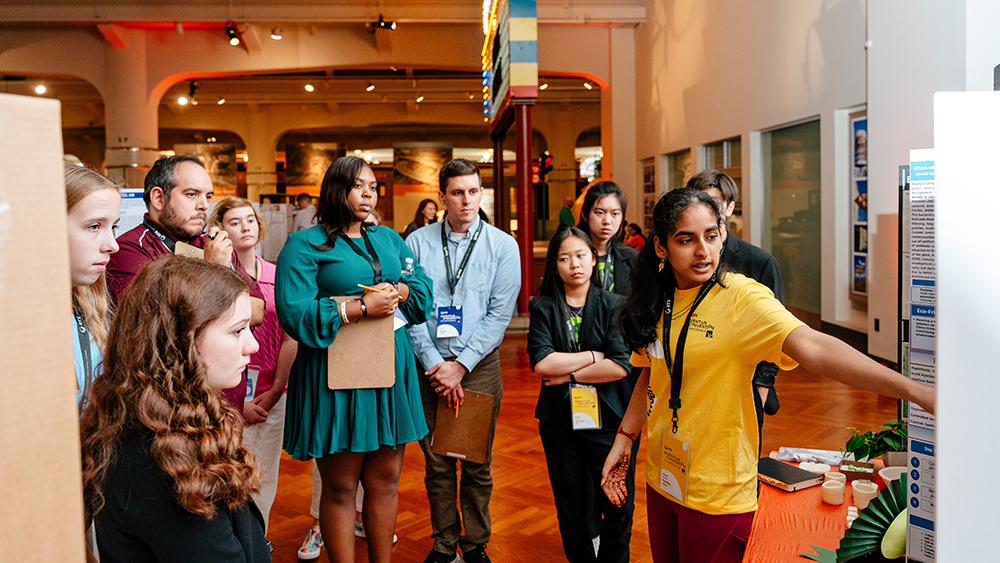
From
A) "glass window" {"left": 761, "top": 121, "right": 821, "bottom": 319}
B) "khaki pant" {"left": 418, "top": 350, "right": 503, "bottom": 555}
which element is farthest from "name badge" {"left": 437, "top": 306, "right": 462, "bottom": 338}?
"glass window" {"left": 761, "top": 121, "right": 821, "bottom": 319}

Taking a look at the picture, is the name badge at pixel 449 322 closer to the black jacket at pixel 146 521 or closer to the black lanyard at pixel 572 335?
the black lanyard at pixel 572 335

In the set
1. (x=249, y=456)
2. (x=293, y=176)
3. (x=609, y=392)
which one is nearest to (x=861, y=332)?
(x=609, y=392)

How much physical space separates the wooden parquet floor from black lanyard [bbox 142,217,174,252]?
140 centimetres

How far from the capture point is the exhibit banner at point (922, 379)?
2.96 feet

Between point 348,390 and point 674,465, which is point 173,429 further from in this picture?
point 348,390

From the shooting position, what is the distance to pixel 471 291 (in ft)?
9.55

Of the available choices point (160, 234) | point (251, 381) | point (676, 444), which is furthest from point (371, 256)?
point (676, 444)

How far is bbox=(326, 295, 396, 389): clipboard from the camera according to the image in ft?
7.55

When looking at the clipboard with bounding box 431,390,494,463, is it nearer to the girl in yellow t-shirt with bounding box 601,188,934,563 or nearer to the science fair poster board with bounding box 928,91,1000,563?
the girl in yellow t-shirt with bounding box 601,188,934,563

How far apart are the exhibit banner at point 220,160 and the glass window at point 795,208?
16041mm

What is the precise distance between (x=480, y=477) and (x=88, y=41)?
38.1 ft

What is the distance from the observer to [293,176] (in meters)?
19.9

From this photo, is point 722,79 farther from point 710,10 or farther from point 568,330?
point 568,330

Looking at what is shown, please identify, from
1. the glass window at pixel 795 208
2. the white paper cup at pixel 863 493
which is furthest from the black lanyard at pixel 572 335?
the glass window at pixel 795 208
